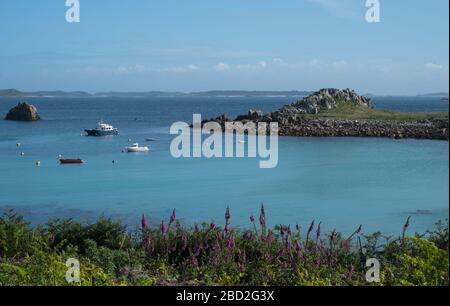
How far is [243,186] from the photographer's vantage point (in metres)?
22.2

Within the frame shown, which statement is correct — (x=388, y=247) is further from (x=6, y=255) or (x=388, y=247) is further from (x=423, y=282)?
(x=6, y=255)

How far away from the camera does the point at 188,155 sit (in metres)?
37.2

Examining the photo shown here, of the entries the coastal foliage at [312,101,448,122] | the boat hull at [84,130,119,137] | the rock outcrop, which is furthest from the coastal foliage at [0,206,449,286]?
the rock outcrop

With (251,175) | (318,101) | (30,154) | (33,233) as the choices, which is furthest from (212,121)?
(33,233)

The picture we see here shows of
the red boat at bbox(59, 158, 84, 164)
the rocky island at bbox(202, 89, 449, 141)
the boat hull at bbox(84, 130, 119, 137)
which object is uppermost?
the rocky island at bbox(202, 89, 449, 141)

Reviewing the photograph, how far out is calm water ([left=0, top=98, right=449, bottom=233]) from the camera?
16422mm

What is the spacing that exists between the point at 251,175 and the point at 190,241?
58.4 feet

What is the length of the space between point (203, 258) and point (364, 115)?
60288 millimetres

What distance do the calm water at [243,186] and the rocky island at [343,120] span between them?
368 inches

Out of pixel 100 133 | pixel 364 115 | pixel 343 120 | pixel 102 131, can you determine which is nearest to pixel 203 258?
pixel 100 133

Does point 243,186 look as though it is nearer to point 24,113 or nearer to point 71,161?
point 71,161

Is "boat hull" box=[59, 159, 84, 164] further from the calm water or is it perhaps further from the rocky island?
the rocky island

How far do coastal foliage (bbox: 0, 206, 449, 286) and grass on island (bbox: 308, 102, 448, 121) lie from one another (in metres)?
55.0
